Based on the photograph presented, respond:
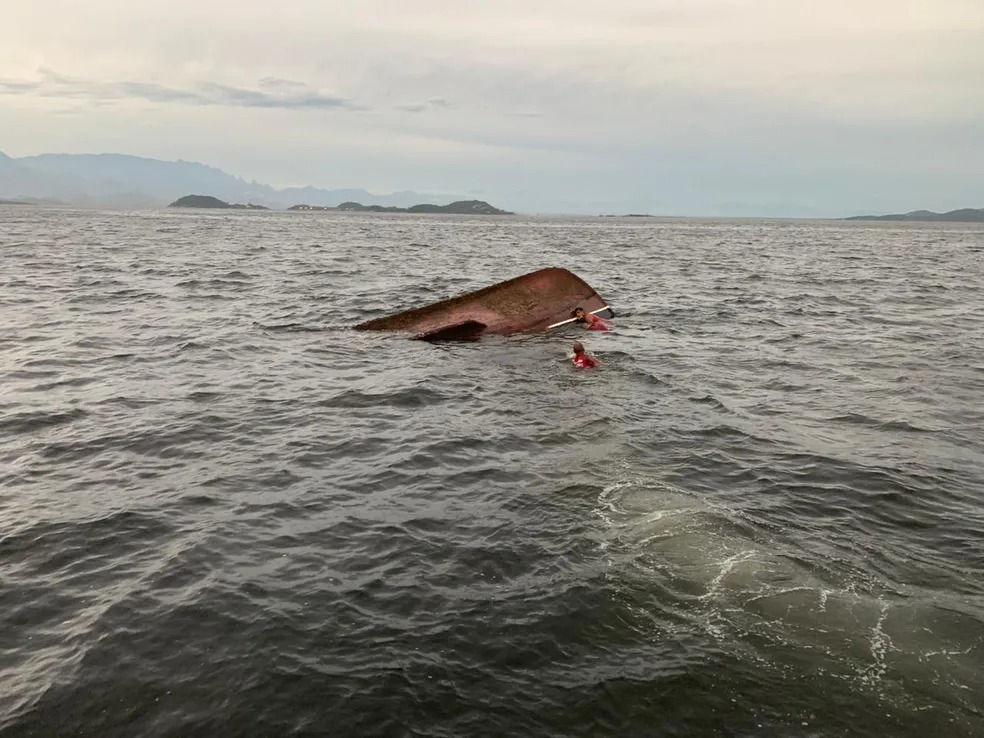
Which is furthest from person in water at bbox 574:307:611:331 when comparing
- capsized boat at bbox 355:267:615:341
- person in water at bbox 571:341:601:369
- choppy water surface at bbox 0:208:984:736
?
person in water at bbox 571:341:601:369

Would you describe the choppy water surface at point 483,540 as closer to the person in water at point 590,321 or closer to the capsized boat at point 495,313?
the capsized boat at point 495,313

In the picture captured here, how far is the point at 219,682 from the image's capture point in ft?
20.1

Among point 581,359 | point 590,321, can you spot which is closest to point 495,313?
point 590,321

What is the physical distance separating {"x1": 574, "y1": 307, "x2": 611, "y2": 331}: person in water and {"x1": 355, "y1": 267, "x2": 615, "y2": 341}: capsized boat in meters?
0.23

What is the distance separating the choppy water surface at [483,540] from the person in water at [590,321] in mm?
2662

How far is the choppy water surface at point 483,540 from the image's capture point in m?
6.02

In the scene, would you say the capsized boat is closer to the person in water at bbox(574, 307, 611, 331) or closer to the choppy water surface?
the person in water at bbox(574, 307, 611, 331)

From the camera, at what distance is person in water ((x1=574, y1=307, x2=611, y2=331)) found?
2202 centimetres

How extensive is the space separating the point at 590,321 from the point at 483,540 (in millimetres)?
14420

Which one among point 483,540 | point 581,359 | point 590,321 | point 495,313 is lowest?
point 483,540

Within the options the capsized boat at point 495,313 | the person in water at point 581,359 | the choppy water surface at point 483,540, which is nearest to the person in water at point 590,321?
the capsized boat at point 495,313

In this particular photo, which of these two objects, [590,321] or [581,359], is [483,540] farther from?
[590,321]

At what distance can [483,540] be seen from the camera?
868 cm

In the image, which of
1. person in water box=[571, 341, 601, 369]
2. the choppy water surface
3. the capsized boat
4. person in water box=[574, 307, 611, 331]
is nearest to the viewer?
the choppy water surface
